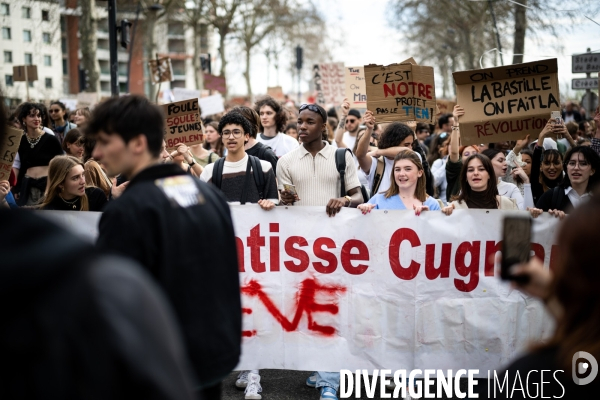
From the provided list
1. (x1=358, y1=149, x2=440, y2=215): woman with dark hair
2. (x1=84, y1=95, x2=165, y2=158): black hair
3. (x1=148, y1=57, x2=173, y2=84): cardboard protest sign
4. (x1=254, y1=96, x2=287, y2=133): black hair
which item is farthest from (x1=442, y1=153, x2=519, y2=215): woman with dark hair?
(x1=148, y1=57, x2=173, y2=84): cardboard protest sign

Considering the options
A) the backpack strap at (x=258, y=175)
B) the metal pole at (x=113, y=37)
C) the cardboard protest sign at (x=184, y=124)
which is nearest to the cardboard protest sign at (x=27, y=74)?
the metal pole at (x=113, y=37)

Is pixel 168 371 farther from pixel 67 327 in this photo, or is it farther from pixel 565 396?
pixel 565 396

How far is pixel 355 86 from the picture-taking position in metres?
9.91

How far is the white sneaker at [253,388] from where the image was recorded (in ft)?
16.6

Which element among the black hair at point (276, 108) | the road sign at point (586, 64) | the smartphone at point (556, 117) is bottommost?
the smartphone at point (556, 117)

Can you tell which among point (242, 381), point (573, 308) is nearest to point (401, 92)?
point (242, 381)

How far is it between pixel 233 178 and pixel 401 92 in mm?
2084

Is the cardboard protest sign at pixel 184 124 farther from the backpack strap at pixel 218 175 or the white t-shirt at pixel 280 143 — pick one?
the backpack strap at pixel 218 175

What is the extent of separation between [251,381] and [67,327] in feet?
13.5

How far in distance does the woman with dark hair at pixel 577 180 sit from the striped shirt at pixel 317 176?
1.46 metres

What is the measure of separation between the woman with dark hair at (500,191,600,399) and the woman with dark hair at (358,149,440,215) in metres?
3.49

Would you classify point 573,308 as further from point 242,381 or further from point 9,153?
point 9,153

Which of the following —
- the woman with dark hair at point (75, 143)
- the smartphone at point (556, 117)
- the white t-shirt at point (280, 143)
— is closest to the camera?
the smartphone at point (556, 117)

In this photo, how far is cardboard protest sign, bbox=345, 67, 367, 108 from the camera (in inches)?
386
